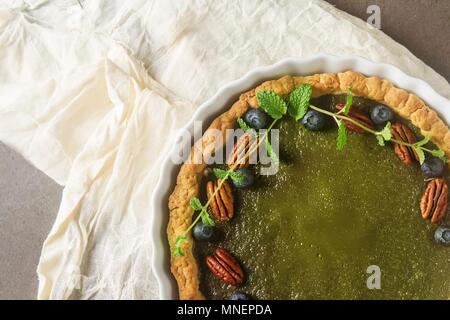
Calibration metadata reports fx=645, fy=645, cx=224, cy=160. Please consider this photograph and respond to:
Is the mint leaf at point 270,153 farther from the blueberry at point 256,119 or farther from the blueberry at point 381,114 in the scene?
the blueberry at point 381,114

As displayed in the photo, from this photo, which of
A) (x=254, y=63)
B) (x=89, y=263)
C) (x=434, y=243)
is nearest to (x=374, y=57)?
(x=254, y=63)

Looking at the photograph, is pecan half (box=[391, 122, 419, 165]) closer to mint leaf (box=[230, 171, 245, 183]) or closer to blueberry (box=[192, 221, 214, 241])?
mint leaf (box=[230, 171, 245, 183])

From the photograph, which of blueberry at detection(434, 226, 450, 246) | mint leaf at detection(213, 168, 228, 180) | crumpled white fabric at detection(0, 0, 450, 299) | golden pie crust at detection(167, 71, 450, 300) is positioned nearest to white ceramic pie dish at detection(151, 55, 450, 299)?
golden pie crust at detection(167, 71, 450, 300)

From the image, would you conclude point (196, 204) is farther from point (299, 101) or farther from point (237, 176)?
point (299, 101)

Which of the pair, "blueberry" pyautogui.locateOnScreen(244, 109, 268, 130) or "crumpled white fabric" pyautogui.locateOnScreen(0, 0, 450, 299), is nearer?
"blueberry" pyautogui.locateOnScreen(244, 109, 268, 130)

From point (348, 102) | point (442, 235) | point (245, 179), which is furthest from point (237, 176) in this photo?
point (442, 235)

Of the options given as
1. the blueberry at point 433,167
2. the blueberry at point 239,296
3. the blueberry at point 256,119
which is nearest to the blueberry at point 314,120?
the blueberry at point 256,119
